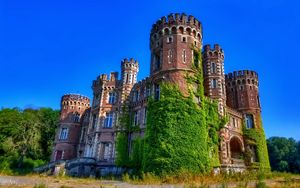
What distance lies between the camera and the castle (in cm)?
3141

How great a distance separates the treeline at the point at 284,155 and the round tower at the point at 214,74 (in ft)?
100

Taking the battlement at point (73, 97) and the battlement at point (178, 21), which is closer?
the battlement at point (178, 21)

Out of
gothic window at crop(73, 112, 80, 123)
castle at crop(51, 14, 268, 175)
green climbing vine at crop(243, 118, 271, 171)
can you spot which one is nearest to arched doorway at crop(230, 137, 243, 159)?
castle at crop(51, 14, 268, 175)

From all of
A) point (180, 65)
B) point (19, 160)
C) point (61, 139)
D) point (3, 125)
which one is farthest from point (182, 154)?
point (3, 125)

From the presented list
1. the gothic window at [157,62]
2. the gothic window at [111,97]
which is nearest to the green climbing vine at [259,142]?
the gothic window at [157,62]

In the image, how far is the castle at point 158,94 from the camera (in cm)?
3141

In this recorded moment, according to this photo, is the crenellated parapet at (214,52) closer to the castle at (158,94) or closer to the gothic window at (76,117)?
the castle at (158,94)

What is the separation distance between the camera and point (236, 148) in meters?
39.7

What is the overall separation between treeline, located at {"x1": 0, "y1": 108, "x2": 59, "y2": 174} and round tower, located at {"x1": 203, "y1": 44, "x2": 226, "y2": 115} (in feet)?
121

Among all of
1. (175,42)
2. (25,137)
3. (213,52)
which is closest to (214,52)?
(213,52)

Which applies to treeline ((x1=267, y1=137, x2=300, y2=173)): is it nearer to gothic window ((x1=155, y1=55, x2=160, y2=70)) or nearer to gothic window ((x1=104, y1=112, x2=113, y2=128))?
gothic window ((x1=104, y1=112, x2=113, y2=128))

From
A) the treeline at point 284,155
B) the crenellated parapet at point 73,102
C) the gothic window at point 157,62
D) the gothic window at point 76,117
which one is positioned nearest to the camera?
the gothic window at point 157,62

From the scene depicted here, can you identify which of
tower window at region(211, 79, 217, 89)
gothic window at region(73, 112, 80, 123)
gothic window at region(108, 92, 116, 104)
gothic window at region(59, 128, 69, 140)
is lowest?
gothic window at region(59, 128, 69, 140)

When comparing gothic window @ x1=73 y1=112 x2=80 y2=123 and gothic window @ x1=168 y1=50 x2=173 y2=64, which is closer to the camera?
gothic window @ x1=168 y1=50 x2=173 y2=64
